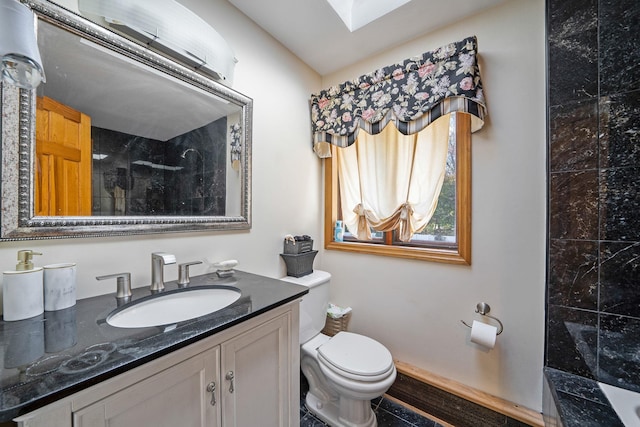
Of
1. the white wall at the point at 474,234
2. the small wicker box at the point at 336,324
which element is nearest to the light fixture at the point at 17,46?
the white wall at the point at 474,234

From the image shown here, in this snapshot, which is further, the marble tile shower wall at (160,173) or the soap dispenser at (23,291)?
the marble tile shower wall at (160,173)

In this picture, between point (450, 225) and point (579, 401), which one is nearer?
point (579, 401)

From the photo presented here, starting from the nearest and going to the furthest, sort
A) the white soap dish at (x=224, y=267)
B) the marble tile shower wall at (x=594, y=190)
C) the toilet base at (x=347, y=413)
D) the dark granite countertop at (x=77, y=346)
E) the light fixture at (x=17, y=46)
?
the dark granite countertop at (x=77, y=346) → the light fixture at (x=17, y=46) → the marble tile shower wall at (x=594, y=190) → the white soap dish at (x=224, y=267) → the toilet base at (x=347, y=413)

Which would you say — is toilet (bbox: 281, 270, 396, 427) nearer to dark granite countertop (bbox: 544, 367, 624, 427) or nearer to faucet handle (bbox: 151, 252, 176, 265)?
dark granite countertop (bbox: 544, 367, 624, 427)

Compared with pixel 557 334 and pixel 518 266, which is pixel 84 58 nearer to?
pixel 518 266

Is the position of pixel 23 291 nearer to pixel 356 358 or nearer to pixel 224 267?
pixel 224 267

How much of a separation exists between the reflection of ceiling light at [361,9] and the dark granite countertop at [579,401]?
2.06m

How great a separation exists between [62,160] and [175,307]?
68cm

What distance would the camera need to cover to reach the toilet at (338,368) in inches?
49.8

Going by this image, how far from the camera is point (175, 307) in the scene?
41.9 inches

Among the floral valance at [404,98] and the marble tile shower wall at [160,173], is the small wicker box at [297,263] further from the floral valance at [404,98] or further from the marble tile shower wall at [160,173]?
the floral valance at [404,98]

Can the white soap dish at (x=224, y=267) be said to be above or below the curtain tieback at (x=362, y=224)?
below

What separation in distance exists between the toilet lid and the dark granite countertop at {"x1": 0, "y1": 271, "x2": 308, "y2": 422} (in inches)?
25.9

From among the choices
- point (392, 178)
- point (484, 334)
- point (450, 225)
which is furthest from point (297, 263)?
point (484, 334)
